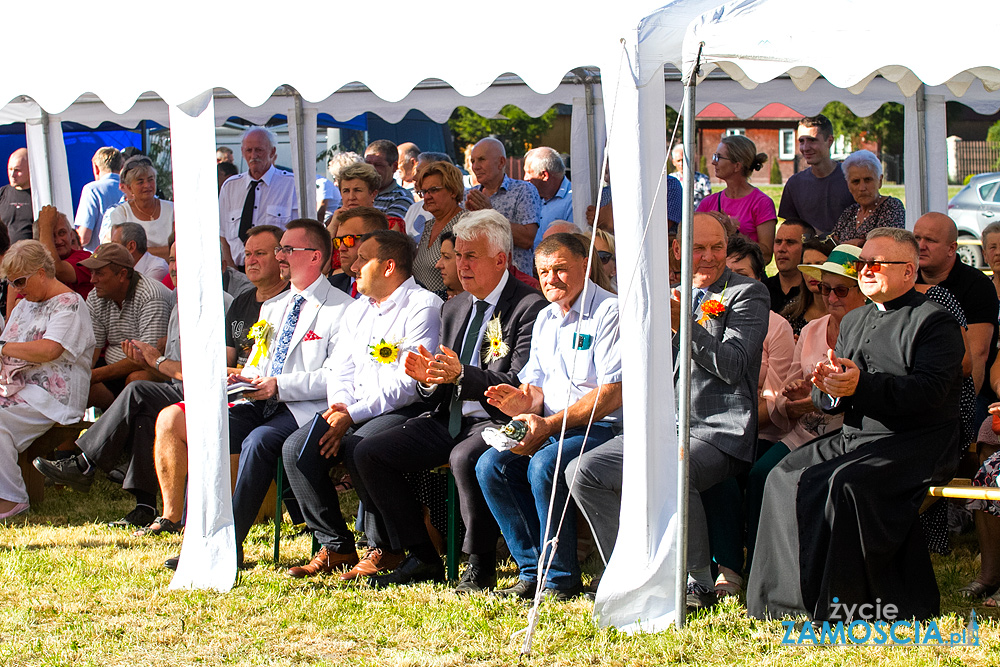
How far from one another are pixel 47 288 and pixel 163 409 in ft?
3.33

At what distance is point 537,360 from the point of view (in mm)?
4414

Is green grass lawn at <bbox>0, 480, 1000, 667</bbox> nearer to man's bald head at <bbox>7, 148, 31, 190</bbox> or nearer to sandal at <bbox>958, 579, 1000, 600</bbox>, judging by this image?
sandal at <bbox>958, 579, 1000, 600</bbox>

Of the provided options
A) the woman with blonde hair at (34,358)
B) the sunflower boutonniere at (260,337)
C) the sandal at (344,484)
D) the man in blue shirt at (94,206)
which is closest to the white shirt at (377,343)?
the sunflower boutonniere at (260,337)

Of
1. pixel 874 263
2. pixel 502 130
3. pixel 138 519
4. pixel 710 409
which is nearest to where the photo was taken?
pixel 874 263

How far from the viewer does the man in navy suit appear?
4.29 m

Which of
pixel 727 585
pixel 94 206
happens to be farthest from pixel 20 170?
pixel 727 585

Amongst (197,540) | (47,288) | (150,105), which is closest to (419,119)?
(150,105)

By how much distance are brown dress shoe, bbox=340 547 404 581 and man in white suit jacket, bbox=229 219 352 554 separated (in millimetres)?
494

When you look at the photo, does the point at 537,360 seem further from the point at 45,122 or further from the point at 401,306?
the point at 45,122

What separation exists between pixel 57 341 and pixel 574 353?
2932 millimetres

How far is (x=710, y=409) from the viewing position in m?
4.05

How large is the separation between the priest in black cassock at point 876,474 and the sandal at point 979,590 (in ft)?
1.45

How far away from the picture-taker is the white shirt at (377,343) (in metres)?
4.64

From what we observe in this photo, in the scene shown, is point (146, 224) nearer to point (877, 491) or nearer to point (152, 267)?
point (152, 267)
